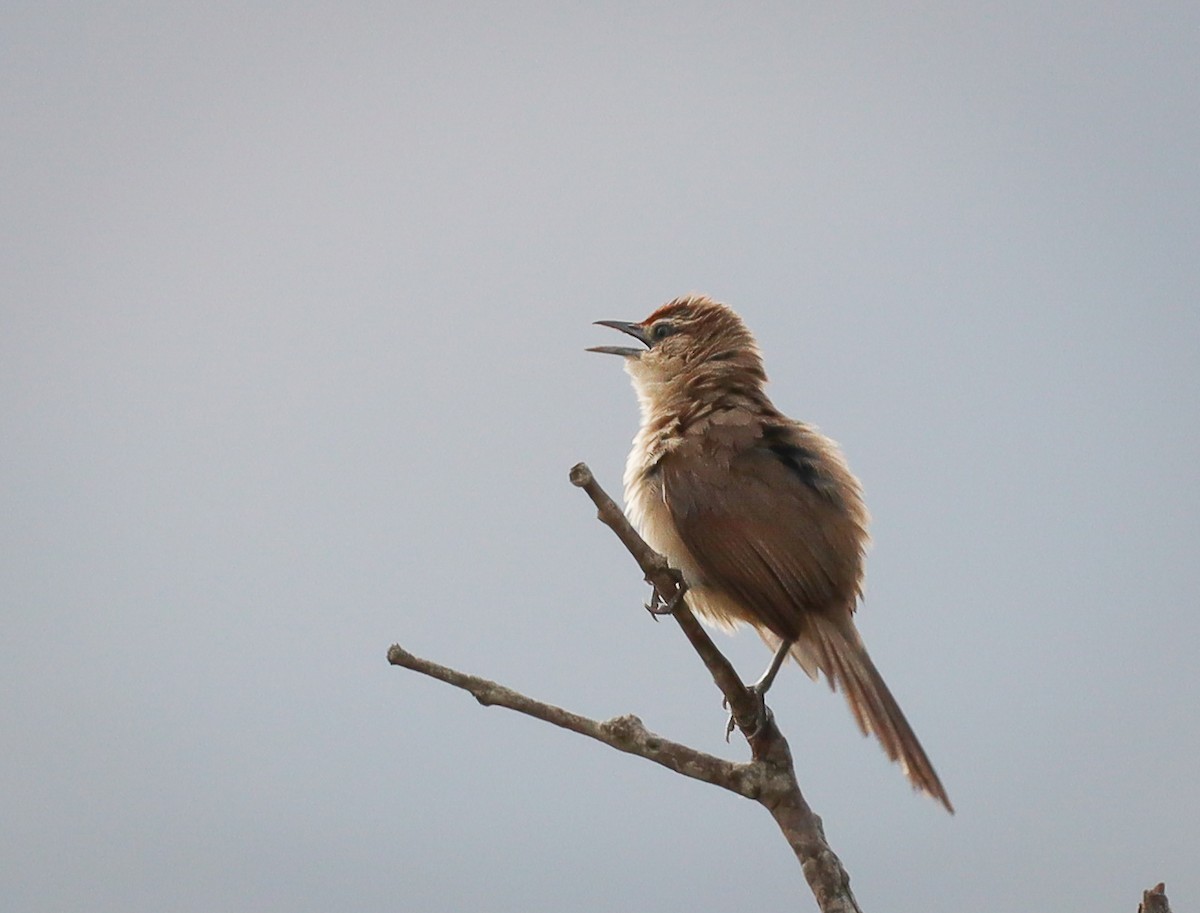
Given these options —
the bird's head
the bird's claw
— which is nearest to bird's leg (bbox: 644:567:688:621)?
the bird's claw

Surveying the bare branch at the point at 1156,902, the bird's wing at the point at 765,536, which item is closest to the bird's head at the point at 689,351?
the bird's wing at the point at 765,536

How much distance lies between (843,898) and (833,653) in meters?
1.18

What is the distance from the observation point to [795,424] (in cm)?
502

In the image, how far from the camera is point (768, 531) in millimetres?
4539

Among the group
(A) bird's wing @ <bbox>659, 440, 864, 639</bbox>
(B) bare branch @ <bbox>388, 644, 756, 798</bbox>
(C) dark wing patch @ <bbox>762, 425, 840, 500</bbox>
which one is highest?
(C) dark wing patch @ <bbox>762, 425, 840, 500</bbox>

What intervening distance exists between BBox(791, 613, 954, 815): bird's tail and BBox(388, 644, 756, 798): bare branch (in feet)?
2.23

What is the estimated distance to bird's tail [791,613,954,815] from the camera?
162 inches

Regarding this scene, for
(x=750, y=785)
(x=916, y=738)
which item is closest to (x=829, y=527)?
(x=916, y=738)

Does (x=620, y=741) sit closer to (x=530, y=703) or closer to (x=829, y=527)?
(x=530, y=703)

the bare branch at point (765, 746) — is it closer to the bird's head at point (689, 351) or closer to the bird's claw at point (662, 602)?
the bird's claw at point (662, 602)

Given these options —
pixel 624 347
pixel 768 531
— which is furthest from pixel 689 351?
pixel 768 531

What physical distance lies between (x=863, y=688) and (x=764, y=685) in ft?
1.13

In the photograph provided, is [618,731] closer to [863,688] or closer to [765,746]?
[765,746]

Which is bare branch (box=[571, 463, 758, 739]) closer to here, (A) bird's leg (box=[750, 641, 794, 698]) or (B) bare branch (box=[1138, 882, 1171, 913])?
(A) bird's leg (box=[750, 641, 794, 698])
